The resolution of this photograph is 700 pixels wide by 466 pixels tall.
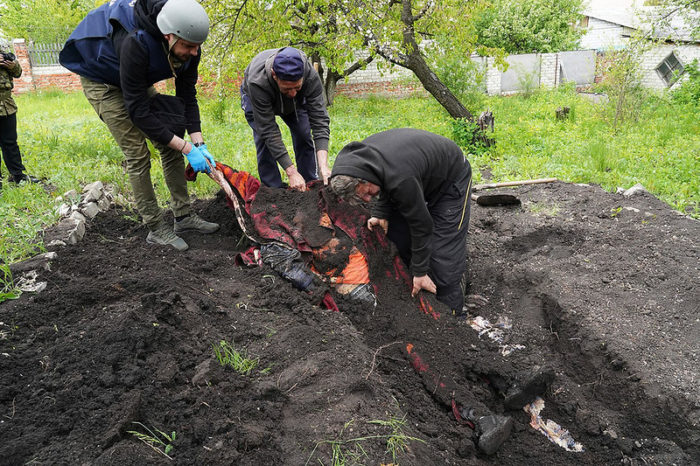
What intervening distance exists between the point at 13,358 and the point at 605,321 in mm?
3431

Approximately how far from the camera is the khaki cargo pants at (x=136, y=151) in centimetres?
341

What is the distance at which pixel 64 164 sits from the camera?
18.6 ft

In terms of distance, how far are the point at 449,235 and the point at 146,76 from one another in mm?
2451

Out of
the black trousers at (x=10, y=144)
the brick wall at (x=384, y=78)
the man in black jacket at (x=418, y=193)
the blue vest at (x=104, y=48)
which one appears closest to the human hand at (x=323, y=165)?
the man in black jacket at (x=418, y=193)

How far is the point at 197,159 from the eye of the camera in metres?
3.53

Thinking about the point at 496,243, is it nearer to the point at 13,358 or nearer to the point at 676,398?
the point at 676,398

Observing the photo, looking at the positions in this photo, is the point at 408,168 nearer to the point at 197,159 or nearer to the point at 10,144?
the point at 197,159

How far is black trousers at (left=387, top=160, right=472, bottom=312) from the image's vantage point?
3258 millimetres

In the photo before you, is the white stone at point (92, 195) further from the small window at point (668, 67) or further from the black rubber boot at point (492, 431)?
the small window at point (668, 67)

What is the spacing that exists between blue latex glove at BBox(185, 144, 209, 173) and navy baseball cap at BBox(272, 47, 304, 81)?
0.86 m

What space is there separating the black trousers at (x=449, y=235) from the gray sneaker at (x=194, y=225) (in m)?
1.70

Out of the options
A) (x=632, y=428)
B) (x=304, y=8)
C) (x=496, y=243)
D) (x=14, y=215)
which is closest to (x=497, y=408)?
(x=632, y=428)

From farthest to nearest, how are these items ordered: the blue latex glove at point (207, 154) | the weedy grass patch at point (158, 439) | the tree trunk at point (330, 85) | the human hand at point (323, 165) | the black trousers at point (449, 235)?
the tree trunk at point (330, 85) → the human hand at point (323, 165) → the blue latex glove at point (207, 154) → the black trousers at point (449, 235) → the weedy grass patch at point (158, 439)

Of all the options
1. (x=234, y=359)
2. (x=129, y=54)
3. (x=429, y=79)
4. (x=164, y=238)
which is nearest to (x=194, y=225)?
(x=164, y=238)
